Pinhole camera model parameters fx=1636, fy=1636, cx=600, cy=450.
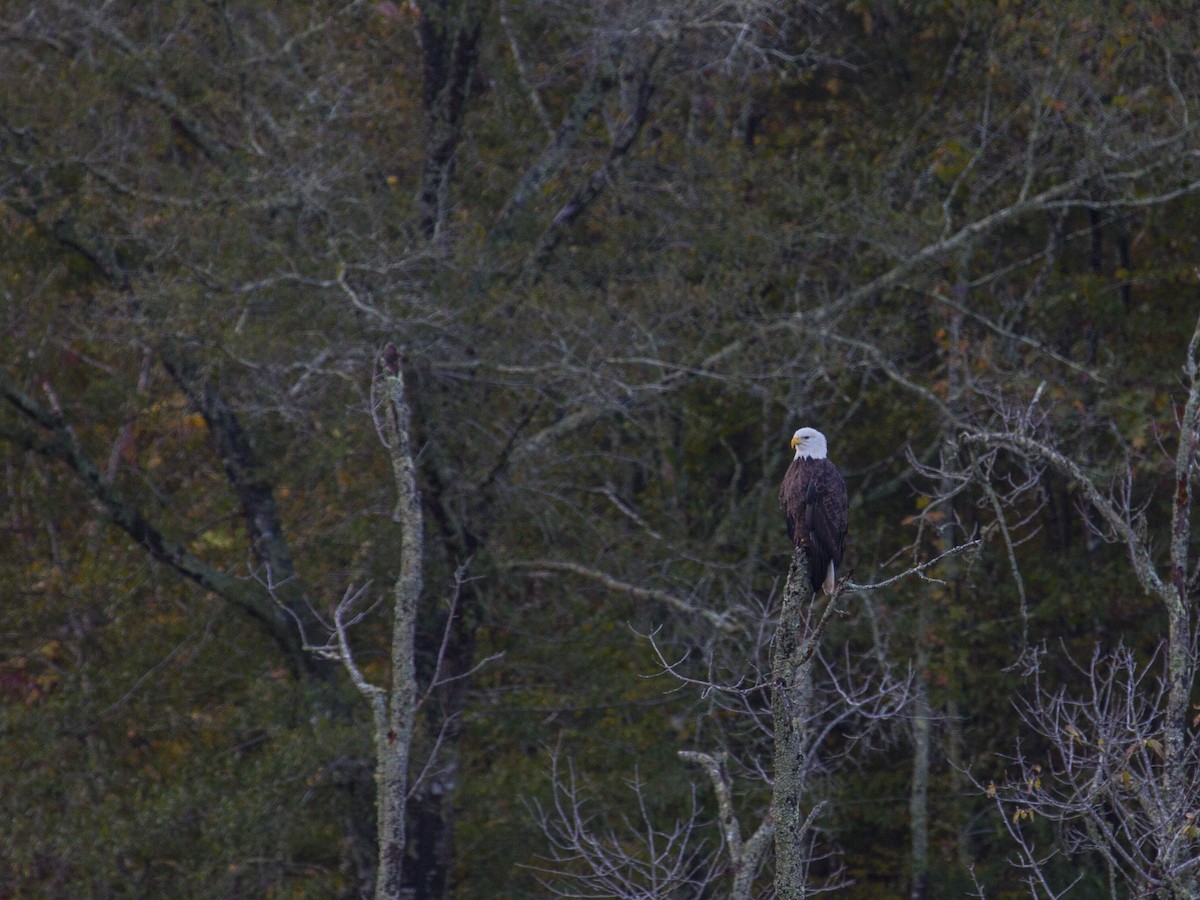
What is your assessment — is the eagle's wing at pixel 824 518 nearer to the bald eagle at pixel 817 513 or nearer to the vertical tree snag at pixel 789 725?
the bald eagle at pixel 817 513

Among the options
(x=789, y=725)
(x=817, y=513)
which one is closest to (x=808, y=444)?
(x=817, y=513)

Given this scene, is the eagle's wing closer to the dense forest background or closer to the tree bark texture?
the tree bark texture

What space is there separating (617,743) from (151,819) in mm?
3184

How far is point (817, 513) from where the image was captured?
20.0 ft

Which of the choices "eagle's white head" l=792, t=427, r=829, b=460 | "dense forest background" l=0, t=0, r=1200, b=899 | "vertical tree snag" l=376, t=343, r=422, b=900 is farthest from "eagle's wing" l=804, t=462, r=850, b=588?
"dense forest background" l=0, t=0, r=1200, b=899

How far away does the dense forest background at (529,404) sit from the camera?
10102 mm

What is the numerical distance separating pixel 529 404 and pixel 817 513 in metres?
4.53

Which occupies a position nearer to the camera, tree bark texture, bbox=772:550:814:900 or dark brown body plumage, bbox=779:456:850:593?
tree bark texture, bbox=772:550:814:900

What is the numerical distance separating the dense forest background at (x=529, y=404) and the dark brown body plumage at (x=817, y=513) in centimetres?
315

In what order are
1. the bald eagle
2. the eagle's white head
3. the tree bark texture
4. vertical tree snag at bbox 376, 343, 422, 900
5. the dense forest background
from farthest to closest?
the dense forest background < vertical tree snag at bbox 376, 343, 422, 900 < the eagle's white head < the bald eagle < the tree bark texture

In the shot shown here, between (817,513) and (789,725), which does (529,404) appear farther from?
(789,725)

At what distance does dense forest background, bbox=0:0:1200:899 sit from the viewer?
1010cm

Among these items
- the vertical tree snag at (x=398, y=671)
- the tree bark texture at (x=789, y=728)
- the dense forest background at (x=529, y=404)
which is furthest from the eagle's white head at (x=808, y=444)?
the dense forest background at (x=529, y=404)

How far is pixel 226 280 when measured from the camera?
9.96 metres
